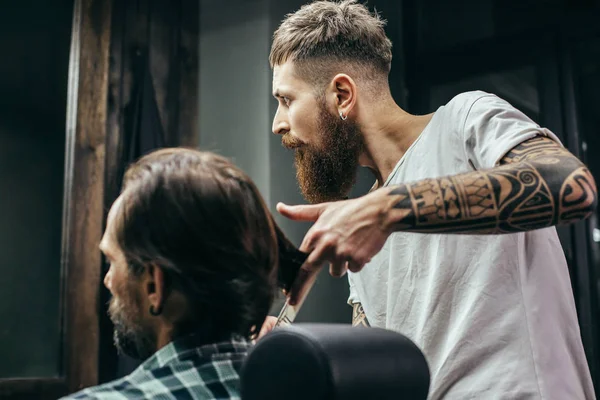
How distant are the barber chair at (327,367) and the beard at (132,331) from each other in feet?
0.90

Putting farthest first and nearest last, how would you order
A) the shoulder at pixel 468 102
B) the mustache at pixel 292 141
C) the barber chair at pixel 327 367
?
the mustache at pixel 292 141 → the shoulder at pixel 468 102 → the barber chair at pixel 327 367

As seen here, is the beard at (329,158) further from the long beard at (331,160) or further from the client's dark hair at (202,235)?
the client's dark hair at (202,235)

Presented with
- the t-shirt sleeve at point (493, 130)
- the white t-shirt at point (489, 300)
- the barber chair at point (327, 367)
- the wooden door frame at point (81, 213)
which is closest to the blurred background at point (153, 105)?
the wooden door frame at point (81, 213)

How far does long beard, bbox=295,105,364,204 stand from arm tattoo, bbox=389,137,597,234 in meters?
0.68

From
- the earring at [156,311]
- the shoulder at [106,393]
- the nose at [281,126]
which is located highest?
the nose at [281,126]

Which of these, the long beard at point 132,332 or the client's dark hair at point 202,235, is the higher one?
the client's dark hair at point 202,235

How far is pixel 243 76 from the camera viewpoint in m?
3.98

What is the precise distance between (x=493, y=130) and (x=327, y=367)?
30.1 inches

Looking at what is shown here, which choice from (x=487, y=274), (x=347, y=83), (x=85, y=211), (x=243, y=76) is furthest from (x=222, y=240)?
(x=243, y=76)

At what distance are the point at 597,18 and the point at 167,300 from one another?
3070 mm

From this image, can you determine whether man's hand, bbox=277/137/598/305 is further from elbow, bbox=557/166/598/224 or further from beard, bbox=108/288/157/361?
beard, bbox=108/288/157/361

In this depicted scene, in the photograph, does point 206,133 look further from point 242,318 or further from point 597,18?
point 242,318

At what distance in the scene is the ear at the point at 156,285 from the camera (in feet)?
3.64

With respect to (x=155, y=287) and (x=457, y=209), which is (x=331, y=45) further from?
(x=155, y=287)
